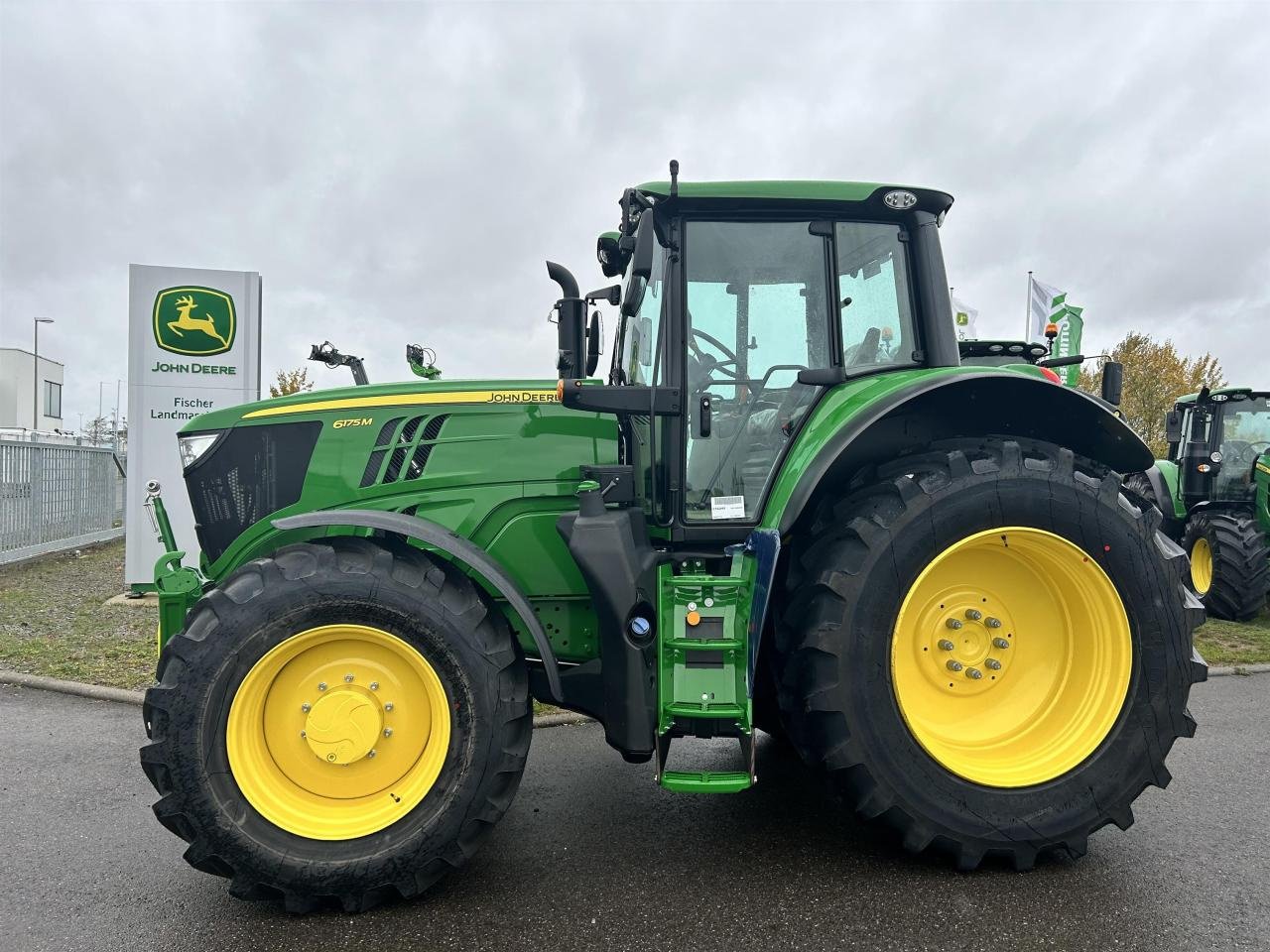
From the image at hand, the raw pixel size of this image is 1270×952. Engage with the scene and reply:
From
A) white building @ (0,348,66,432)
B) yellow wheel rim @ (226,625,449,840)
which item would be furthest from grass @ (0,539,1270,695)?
white building @ (0,348,66,432)

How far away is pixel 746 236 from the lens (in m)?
3.02

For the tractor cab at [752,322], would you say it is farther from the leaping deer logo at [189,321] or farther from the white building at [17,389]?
the white building at [17,389]

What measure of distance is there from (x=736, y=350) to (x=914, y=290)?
0.77 metres

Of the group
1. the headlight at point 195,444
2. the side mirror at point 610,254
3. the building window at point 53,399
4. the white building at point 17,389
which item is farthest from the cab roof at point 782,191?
the building window at point 53,399

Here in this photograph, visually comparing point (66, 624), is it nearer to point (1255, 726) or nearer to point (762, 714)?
point (762, 714)

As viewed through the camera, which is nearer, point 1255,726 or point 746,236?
point 746,236

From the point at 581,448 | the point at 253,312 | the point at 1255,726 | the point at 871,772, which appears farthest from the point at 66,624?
the point at 1255,726

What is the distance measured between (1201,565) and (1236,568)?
1.12 m

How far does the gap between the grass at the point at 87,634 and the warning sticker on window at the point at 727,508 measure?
2176mm

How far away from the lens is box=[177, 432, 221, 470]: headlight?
318 centimetres

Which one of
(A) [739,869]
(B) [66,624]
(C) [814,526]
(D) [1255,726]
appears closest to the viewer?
(A) [739,869]

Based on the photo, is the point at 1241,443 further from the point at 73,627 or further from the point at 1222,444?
the point at 73,627

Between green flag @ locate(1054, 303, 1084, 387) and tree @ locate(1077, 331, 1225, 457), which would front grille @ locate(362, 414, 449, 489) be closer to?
green flag @ locate(1054, 303, 1084, 387)

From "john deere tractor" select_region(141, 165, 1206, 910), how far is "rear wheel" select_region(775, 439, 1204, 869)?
11 millimetres
